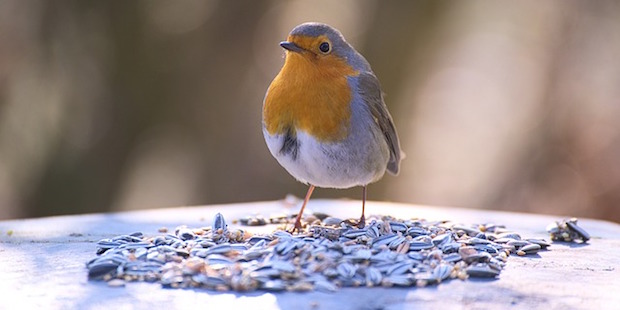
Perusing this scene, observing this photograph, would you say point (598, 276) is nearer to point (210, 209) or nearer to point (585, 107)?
point (210, 209)

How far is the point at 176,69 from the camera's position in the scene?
7750 millimetres

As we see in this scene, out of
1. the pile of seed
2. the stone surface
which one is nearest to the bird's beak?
the pile of seed

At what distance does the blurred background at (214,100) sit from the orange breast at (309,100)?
3.95 m

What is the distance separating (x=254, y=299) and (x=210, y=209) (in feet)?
7.88

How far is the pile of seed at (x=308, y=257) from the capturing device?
2.88 meters

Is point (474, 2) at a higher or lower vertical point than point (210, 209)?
higher

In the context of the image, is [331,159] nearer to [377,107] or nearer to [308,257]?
[377,107]

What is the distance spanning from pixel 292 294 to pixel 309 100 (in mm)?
1172

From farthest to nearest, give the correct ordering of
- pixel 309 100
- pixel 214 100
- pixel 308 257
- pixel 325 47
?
1. pixel 214 100
2. pixel 325 47
3. pixel 309 100
4. pixel 308 257

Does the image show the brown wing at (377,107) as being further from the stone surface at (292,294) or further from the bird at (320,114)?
the stone surface at (292,294)

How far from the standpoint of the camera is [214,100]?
26.4 ft

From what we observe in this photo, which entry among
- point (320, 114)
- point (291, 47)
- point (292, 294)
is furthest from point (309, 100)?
point (292, 294)

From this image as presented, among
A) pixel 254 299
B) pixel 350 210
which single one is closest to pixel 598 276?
pixel 254 299

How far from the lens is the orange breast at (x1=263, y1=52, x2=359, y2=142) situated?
3680 millimetres
